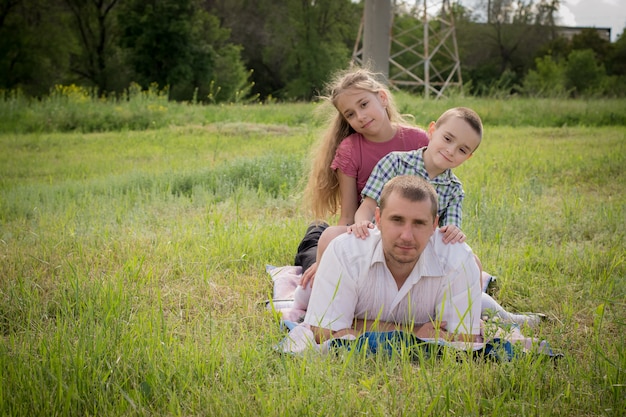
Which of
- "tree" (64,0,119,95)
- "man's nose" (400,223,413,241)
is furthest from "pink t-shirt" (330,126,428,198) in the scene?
"tree" (64,0,119,95)

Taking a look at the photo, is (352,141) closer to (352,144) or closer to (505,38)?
(352,144)

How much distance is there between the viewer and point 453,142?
3.76 m

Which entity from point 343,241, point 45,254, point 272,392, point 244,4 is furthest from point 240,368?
point 244,4

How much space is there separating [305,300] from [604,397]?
1864 millimetres

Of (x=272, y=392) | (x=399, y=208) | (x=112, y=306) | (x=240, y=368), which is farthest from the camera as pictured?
(x=112, y=306)

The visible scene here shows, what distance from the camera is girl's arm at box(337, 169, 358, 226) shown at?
4320mm

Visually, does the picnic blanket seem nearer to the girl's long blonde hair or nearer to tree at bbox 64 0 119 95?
the girl's long blonde hair

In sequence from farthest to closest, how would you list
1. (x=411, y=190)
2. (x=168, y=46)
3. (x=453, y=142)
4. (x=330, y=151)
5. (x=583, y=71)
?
1. (x=583, y=71)
2. (x=168, y=46)
3. (x=330, y=151)
4. (x=453, y=142)
5. (x=411, y=190)

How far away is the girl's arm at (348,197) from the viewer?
4320mm

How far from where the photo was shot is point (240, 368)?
2.97 meters

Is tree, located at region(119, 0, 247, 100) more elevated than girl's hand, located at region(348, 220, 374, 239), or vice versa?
tree, located at region(119, 0, 247, 100)

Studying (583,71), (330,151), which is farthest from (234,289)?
(583,71)

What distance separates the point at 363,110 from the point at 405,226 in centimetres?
119

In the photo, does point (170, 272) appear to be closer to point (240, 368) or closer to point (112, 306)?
point (112, 306)
